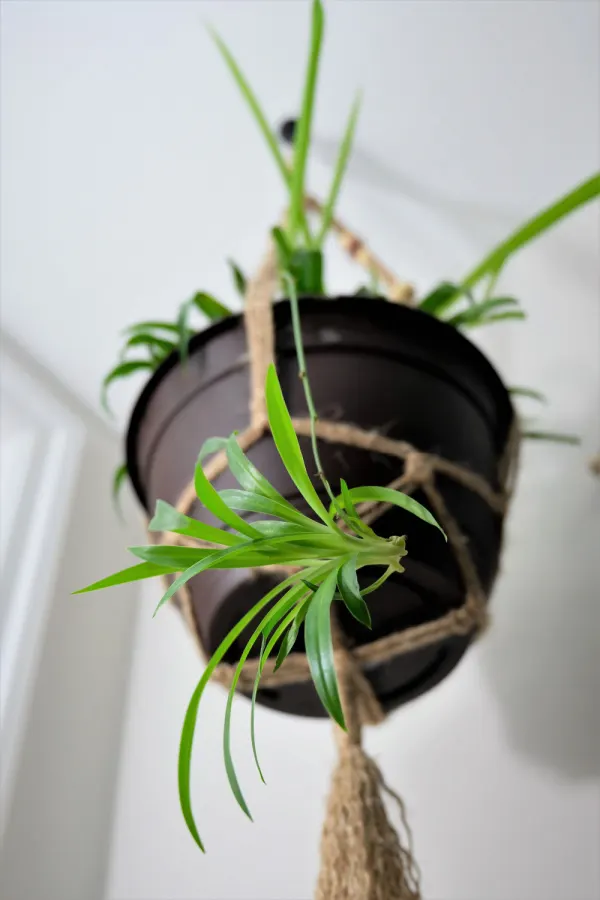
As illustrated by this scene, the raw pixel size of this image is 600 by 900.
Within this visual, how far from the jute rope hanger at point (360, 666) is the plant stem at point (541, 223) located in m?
0.27

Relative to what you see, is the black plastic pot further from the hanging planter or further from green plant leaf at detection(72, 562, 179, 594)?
green plant leaf at detection(72, 562, 179, 594)

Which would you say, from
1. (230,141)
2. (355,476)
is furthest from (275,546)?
(230,141)

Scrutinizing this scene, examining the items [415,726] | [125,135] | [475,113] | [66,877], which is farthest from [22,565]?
[475,113]

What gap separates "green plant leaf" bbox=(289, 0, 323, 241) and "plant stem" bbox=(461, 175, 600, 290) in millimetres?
208

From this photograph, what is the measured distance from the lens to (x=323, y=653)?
1.22 feet

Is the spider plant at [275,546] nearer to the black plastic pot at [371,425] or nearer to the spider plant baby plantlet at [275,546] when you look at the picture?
the spider plant baby plantlet at [275,546]

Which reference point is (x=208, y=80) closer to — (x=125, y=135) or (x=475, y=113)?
(x=125, y=135)

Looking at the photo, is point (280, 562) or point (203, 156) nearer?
point (280, 562)

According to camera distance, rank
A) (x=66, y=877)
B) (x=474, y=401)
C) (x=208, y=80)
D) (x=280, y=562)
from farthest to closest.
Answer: (x=208, y=80), (x=66, y=877), (x=474, y=401), (x=280, y=562)

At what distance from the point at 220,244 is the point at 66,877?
2.96 ft

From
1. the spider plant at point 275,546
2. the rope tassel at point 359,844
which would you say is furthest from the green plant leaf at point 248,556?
the rope tassel at point 359,844

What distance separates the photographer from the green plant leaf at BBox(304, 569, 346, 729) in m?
0.37

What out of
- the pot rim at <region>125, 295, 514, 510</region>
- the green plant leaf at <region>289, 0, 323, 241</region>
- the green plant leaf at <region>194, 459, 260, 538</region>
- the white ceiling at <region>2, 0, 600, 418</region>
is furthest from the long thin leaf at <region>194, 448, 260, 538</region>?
the white ceiling at <region>2, 0, 600, 418</region>

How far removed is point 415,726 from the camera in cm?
80
